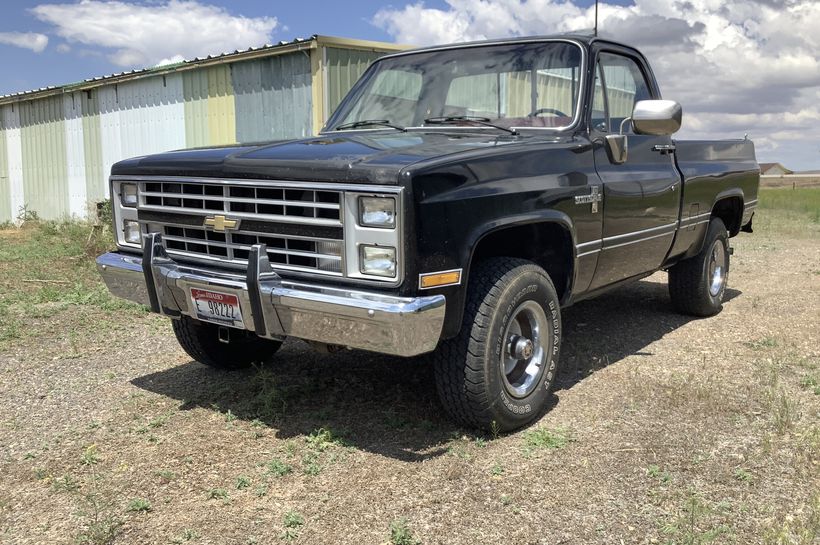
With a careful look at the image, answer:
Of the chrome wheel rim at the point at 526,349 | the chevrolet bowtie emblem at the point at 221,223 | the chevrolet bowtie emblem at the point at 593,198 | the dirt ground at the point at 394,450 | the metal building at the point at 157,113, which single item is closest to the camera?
the dirt ground at the point at 394,450

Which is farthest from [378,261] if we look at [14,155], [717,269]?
[14,155]

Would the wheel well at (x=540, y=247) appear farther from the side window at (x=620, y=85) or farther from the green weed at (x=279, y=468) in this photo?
the green weed at (x=279, y=468)

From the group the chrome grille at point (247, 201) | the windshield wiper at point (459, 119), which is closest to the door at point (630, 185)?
the windshield wiper at point (459, 119)

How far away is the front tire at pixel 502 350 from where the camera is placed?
11.2 ft

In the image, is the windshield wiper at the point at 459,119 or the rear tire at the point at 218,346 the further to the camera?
the rear tire at the point at 218,346

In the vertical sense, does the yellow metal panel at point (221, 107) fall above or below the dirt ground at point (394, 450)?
above

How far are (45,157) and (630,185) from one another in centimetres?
1512

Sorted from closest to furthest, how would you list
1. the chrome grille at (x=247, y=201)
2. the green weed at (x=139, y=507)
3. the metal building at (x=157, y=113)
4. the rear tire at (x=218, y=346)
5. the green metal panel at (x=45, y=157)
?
the green weed at (x=139, y=507) < the chrome grille at (x=247, y=201) < the rear tire at (x=218, y=346) < the metal building at (x=157, y=113) < the green metal panel at (x=45, y=157)

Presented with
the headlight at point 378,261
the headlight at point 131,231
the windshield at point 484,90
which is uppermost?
the windshield at point 484,90

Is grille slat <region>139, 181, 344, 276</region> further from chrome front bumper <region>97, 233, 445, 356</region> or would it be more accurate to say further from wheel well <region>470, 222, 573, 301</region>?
wheel well <region>470, 222, 573, 301</region>

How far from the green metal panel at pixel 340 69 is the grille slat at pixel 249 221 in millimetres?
6558

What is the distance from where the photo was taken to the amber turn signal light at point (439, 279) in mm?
3069

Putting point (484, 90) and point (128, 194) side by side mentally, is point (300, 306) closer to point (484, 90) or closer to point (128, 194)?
point (128, 194)

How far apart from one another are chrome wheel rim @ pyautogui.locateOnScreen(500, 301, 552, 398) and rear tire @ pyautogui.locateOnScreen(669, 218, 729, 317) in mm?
2805
